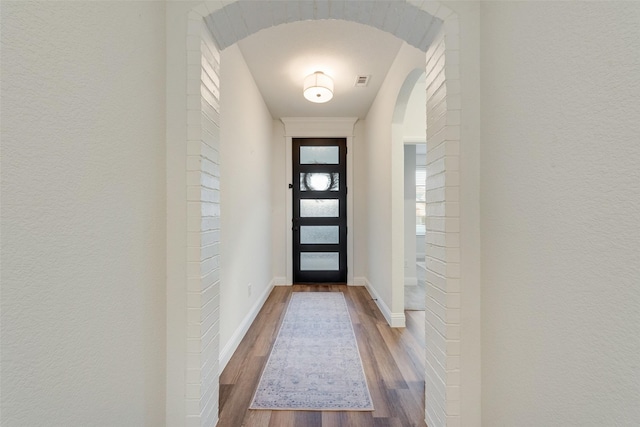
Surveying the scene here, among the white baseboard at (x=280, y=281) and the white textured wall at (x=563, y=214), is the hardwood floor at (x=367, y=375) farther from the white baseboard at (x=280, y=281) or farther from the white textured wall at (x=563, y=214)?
the white baseboard at (x=280, y=281)

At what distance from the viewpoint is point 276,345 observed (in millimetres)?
2408

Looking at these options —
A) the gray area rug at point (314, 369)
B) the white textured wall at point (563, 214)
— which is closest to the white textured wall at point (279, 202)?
the gray area rug at point (314, 369)

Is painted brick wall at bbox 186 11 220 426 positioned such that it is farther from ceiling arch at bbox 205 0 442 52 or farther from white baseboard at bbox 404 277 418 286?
white baseboard at bbox 404 277 418 286

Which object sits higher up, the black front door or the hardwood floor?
the black front door

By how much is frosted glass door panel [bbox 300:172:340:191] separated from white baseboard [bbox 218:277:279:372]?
1.69 meters

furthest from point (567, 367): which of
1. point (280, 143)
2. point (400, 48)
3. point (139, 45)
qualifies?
point (280, 143)

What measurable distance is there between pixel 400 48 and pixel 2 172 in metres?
2.64

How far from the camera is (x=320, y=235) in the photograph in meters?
4.58

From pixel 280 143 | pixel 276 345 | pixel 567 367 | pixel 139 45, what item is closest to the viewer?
pixel 567 367

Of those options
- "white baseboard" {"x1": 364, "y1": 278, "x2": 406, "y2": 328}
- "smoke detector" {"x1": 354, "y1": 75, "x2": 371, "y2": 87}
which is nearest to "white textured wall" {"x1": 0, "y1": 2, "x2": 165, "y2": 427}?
"white baseboard" {"x1": 364, "y1": 278, "x2": 406, "y2": 328}

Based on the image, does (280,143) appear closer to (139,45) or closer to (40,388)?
(139,45)

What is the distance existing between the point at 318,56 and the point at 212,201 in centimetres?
184

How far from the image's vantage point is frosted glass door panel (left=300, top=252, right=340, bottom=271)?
459 centimetres

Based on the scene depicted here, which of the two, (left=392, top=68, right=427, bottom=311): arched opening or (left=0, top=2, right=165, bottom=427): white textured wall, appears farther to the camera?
(left=392, top=68, right=427, bottom=311): arched opening
